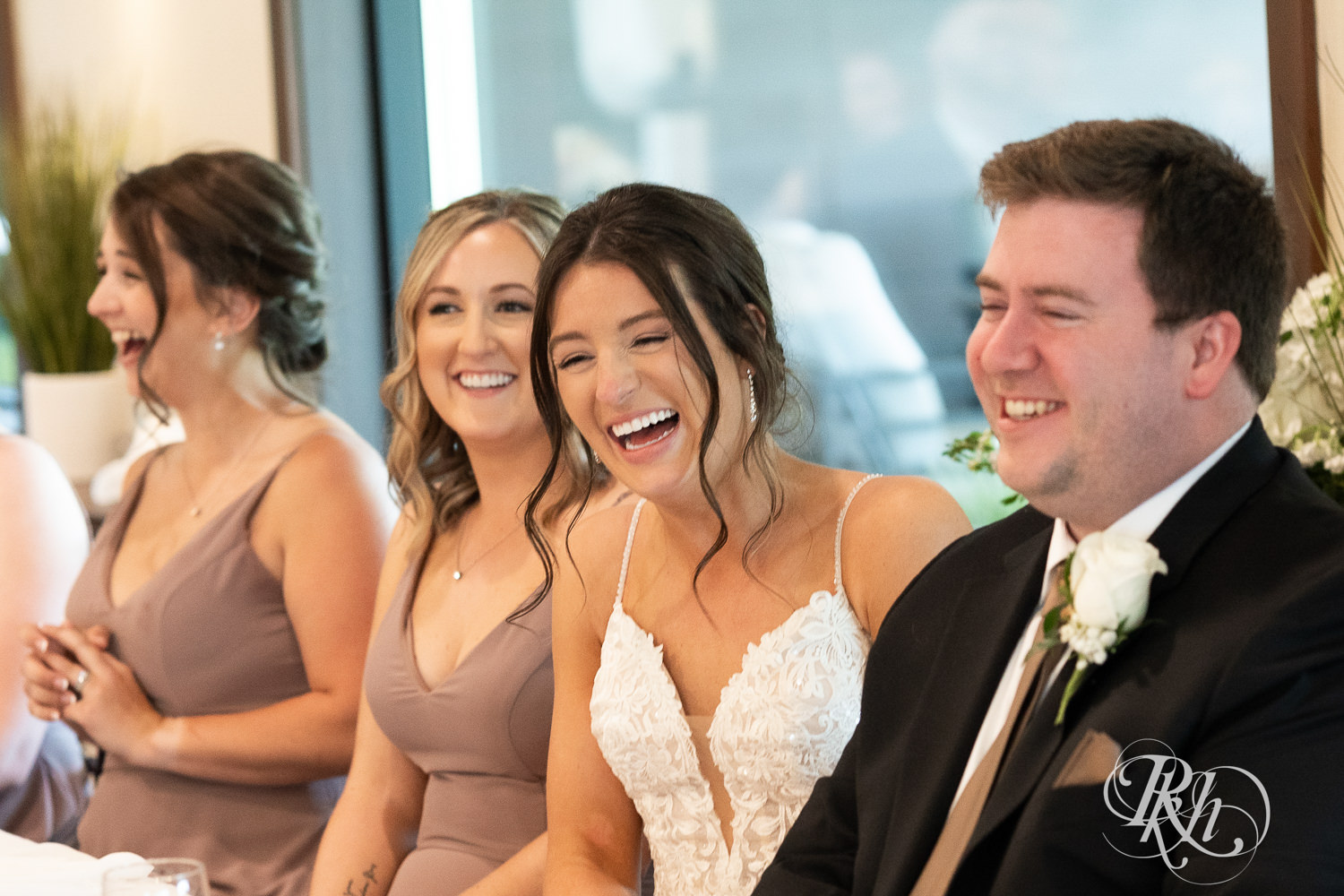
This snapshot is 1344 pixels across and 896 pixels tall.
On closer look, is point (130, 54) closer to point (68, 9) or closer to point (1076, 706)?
point (68, 9)

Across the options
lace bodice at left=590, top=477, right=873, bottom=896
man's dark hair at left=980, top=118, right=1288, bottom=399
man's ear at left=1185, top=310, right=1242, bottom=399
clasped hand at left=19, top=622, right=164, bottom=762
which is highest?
man's dark hair at left=980, top=118, right=1288, bottom=399

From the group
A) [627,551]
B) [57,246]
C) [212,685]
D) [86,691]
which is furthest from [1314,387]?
[57,246]

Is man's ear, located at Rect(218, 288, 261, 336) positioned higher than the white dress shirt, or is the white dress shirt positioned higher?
man's ear, located at Rect(218, 288, 261, 336)

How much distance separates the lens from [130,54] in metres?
4.08

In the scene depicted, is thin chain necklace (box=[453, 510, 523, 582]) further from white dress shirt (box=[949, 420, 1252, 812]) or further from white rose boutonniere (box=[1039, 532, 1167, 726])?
white rose boutonniere (box=[1039, 532, 1167, 726])

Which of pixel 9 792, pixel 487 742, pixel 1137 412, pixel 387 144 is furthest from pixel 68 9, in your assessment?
pixel 1137 412

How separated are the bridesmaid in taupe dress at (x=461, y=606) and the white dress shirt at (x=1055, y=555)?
914mm

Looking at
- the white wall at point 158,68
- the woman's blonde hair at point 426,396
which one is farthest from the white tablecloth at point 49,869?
the white wall at point 158,68

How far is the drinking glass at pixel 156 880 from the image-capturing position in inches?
50.8

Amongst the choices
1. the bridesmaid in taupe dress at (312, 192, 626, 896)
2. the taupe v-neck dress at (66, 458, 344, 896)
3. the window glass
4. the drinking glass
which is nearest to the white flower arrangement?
the window glass

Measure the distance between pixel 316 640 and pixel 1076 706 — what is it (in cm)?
167

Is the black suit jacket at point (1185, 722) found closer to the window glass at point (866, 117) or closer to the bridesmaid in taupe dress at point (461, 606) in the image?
the bridesmaid in taupe dress at point (461, 606)

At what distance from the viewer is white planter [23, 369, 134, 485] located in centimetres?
405

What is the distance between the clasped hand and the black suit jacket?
1580 mm
